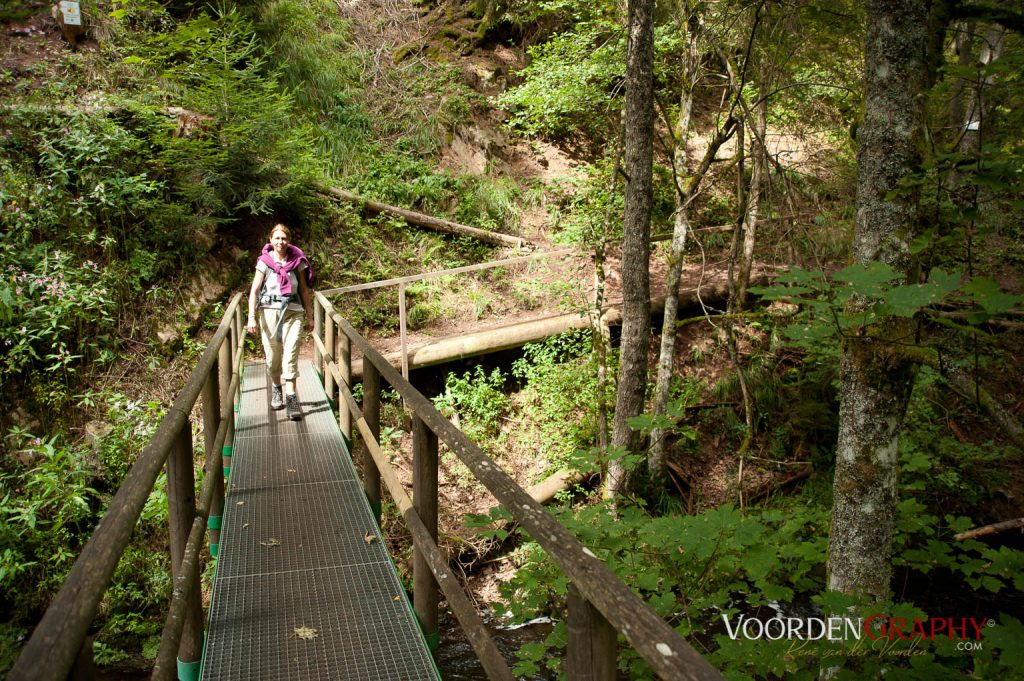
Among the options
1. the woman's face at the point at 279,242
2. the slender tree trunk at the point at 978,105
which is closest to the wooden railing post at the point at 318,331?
the woman's face at the point at 279,242

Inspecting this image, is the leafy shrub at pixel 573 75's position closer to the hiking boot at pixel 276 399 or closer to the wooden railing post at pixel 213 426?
the hiking boot at pixel 276 399

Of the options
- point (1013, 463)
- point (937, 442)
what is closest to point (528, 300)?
point (937, 442)

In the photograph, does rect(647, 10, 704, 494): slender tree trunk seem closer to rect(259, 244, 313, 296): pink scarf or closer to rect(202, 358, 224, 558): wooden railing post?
rect(259, 244, 313, 296): pink scarf

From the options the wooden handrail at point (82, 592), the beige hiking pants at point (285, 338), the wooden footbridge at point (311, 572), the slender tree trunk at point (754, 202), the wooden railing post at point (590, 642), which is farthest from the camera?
the slender tree trunk at point (754, 202)

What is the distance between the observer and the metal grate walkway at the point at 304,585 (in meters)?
2.81

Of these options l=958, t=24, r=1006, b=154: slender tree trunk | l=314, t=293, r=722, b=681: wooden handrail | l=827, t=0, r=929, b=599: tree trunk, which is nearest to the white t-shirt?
l=314, t=293, r=722, b=681: wooden handrail

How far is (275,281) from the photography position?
6328 mm

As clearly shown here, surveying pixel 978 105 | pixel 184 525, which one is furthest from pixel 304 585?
pixel 978 105

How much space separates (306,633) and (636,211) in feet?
18.0

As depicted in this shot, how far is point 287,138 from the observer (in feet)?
34.7

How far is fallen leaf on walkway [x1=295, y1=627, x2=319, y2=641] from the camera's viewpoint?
9.77ft

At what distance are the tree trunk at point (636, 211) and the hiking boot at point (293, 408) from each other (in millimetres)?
3465

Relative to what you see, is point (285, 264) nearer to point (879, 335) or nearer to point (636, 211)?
point (636, 211)

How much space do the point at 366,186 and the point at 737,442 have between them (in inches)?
332
